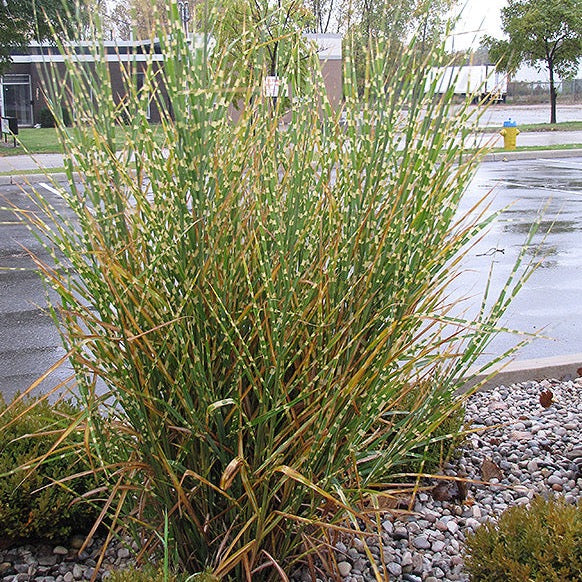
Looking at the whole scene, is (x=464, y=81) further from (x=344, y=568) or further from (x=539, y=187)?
(x=539, y=187)

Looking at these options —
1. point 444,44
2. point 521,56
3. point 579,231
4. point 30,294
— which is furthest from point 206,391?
point 521,56

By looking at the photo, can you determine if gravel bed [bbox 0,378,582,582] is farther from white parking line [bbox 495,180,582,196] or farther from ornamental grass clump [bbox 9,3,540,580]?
white parking line [bbox 495,180,582,196]

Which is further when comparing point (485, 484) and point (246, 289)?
point (485, 484)

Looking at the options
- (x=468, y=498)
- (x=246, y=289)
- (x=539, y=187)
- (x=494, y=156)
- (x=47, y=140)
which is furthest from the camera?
(x=47, y=140)

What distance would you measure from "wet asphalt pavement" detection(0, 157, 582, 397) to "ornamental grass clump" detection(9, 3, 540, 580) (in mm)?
320

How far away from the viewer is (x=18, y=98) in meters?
41.0

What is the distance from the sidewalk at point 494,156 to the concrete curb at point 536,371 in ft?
29.3

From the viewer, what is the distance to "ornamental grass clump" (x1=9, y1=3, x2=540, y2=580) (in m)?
2.20

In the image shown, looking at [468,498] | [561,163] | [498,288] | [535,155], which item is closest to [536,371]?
[468,498]

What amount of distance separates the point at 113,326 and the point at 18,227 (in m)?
10.0

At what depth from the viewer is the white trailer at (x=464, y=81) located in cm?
243

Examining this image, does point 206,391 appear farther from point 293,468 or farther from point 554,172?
point 554,172

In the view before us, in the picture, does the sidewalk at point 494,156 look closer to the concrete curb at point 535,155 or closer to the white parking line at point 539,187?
the concrete curb at point 535,155

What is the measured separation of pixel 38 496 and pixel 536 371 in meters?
2.85
